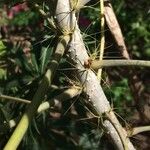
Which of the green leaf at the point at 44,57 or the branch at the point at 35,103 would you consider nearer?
the branch at the point at 35,103

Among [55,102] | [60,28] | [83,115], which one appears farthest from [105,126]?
[83,115]

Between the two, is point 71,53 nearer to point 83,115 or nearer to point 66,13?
point 66,13

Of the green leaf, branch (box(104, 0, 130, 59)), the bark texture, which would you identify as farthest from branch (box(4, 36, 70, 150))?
the green leaf

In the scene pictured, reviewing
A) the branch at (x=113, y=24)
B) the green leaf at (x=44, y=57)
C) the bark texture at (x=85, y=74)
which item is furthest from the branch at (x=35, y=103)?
the green leaf at (x=44, y=57)

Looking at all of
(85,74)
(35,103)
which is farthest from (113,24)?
(35,103)

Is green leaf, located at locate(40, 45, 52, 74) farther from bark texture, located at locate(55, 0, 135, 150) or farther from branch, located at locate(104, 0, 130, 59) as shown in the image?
bark texture, located at locate(55, 0, 135, 150)

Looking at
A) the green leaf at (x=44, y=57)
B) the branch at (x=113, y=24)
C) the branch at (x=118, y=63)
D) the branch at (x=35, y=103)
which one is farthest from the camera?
the green leaf at (x=44, y=57)

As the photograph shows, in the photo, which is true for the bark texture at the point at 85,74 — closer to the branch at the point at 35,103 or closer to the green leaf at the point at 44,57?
the branch at the point at 35,103

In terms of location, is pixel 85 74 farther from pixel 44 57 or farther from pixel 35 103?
pixel 44 57
